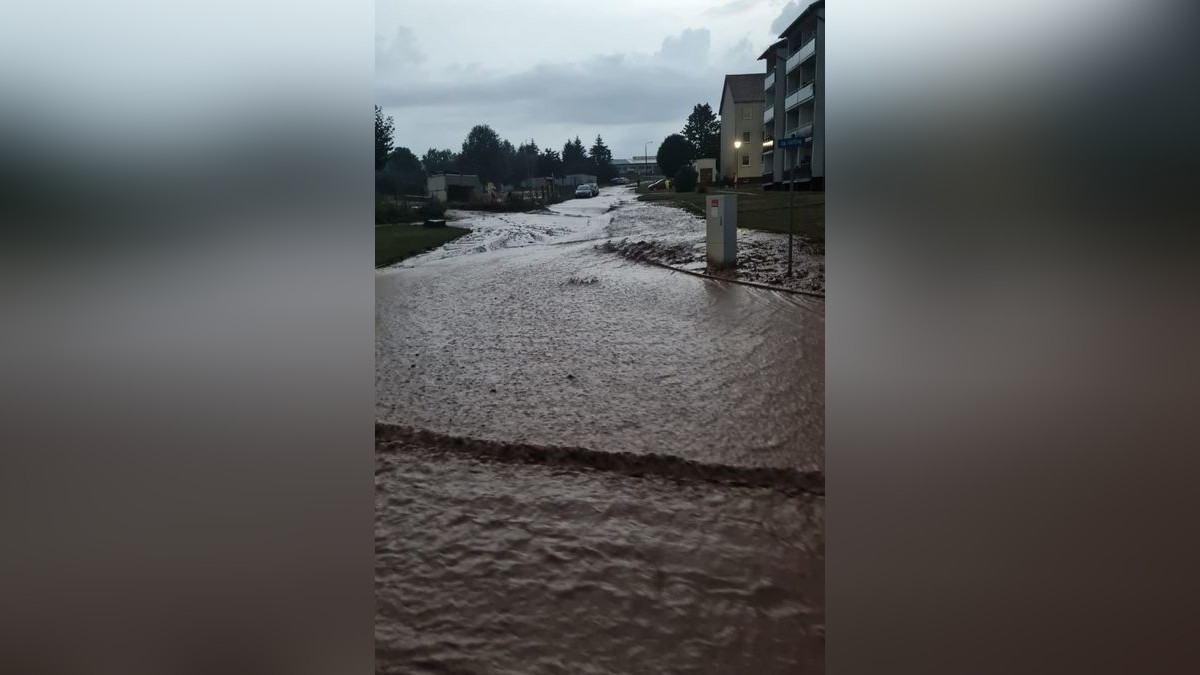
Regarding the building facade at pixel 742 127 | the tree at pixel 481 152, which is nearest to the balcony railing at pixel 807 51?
the building facade at pixel 742 127

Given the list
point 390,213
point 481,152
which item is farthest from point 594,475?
point 481,152

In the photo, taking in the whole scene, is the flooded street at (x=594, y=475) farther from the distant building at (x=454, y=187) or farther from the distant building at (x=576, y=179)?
the distant building at (x=576, y=179)

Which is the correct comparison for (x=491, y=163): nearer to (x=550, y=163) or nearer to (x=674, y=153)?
(x=550, y=163)

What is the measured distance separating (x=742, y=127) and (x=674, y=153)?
138 cm

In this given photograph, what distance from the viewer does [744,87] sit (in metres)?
3.53

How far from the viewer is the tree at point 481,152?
3.84 meters

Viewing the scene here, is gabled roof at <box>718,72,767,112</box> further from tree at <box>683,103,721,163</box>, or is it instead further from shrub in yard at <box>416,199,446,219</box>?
shrub in yard at <box>416,199,446,219</box>

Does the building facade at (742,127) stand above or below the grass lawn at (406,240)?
above

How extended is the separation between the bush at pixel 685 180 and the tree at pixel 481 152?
64.3 inches
